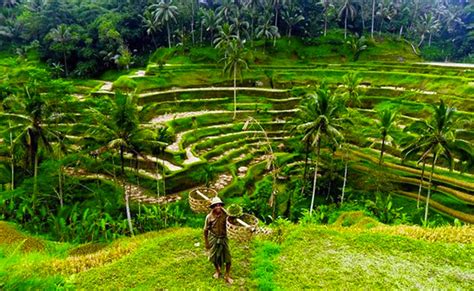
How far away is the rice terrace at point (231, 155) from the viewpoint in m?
10.7

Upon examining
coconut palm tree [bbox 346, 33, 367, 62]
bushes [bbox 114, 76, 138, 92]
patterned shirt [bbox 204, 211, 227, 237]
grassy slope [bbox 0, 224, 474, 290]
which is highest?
coconut palm tree [bbox 346, 33, 367, 62]

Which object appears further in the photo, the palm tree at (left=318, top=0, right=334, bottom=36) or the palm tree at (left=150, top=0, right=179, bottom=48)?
the palm tree at (left=318, top=0, right=334, bottom=36)

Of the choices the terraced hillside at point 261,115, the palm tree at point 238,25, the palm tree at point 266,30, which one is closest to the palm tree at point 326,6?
the palm tree at point 266,30

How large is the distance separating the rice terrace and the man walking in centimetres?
8

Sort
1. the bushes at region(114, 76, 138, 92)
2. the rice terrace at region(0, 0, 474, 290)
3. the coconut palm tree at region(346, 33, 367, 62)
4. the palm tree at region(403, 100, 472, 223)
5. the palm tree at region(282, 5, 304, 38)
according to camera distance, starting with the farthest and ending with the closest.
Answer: the palm tree at region(282, 5, 304, 38) < the coconut palm tree at region(346, 33, 367, 62) < the bushes at region(114, 76, 138, 92) < the palm tree at region(403, 100, 472, 223) < the rice terrace at region(0, 0, 474, 290)

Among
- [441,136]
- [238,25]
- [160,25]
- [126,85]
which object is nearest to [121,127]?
[441,136]

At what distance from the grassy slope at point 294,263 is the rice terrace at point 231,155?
58mm

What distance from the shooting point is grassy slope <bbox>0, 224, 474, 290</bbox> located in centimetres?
974

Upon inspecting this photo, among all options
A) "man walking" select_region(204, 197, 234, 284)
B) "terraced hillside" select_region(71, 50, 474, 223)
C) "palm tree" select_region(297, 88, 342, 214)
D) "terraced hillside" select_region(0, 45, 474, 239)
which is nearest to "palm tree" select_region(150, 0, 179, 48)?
"terraced hillside" select_region(71, 50, 474, 223)

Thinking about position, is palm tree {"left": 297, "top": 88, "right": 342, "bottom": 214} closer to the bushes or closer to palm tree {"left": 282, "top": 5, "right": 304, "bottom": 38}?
the bushes

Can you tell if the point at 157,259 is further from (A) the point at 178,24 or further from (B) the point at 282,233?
(A) the point at 178,24

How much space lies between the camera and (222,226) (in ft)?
A: 30.6

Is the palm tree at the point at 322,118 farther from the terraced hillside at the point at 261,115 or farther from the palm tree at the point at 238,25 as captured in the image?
the palm tree at the point at 238,25

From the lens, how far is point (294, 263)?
35.1 feet
